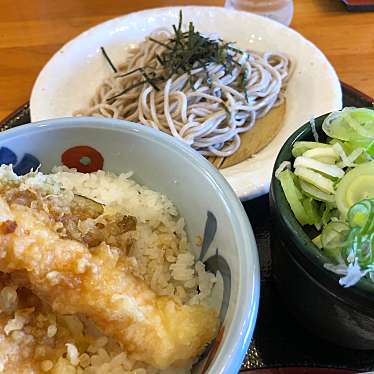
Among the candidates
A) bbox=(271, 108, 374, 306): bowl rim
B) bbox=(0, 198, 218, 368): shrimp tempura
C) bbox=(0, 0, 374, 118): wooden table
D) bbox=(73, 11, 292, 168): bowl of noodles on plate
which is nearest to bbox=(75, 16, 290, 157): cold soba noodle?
bbox=(73, 11, 292, 168): bowl of noodles on plate

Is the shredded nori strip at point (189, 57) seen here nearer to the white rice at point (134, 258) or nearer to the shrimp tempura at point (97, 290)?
the white rice at point (134, 258)

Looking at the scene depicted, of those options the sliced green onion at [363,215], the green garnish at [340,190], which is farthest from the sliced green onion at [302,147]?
the sliced green onion at [363,215]

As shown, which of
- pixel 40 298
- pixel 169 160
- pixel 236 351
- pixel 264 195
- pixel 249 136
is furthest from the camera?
pixel 249 136

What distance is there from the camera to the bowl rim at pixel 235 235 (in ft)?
2.66

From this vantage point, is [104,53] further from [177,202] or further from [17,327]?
[17,327]

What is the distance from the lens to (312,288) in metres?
0.99

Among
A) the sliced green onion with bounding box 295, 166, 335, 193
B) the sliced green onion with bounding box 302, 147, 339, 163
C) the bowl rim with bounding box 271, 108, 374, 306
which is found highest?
the sliced green onion with bounding box 302, 147, 339, 163

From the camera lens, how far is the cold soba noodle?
180 centimetres

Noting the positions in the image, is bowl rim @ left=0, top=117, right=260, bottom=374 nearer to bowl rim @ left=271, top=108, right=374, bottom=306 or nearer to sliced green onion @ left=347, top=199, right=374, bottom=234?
bowl rim @ left=271, top=108, right=374, bottom=306

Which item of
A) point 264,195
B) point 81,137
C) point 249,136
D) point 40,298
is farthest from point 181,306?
point 249,136

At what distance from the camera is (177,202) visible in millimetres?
1139

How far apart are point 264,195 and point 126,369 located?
0.69 meters

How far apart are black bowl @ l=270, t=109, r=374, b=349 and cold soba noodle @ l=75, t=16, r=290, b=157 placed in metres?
0.67

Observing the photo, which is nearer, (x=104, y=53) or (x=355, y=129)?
(x=355, y=129)
